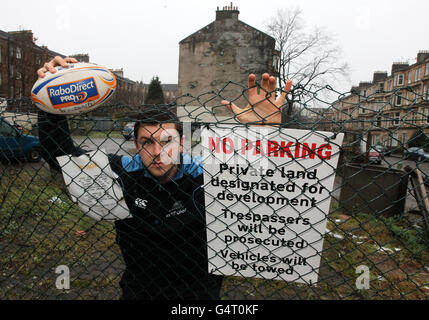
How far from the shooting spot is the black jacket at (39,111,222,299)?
1.88m

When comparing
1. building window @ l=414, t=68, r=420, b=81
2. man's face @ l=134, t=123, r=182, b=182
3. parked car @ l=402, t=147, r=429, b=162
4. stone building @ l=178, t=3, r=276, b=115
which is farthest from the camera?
building window @ l=414, t=68, r=420, b=81

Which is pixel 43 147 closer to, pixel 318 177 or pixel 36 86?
pixel 36 86

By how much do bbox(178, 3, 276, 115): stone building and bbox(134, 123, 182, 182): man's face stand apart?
52.1ft

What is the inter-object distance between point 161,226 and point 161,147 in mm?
556

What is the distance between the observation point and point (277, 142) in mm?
1401

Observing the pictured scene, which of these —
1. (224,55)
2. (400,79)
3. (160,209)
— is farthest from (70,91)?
(400,79)

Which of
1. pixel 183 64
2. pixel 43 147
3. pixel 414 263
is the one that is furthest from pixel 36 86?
pixel 183 64

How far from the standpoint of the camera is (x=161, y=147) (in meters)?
1.75

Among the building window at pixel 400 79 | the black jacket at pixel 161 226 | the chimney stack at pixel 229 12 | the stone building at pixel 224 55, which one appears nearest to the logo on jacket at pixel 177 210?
the black jacket at pixel 161 226

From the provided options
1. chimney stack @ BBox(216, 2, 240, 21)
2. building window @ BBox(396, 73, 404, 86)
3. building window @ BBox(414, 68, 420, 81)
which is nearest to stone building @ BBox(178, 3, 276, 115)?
chimney stack @ BBox(216, 2, 240, 21)

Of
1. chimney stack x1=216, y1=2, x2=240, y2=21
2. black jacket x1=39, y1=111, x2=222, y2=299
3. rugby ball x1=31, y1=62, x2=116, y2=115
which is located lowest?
black jacket x1=39, y1=111, x2=222, y2=299

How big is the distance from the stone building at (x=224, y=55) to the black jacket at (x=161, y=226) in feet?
51.8

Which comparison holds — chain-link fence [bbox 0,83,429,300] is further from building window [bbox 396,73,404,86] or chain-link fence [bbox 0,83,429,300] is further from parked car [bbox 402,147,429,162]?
building window [bbox 396,73,404,86]

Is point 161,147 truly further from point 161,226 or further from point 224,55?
point 224,55
